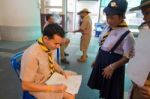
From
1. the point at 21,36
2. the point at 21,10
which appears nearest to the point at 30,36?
the point at 21,36

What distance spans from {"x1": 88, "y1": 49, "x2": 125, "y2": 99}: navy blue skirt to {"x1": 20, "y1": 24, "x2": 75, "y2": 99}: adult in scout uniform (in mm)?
587

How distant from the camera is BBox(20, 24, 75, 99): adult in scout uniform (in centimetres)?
120

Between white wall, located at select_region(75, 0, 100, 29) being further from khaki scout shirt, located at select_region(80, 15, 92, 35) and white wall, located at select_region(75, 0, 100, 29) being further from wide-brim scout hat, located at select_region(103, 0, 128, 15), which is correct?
wide-brim scout hat, located at select_region(103, 0, 128, 15)

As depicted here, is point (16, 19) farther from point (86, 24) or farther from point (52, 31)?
point (52, 31)

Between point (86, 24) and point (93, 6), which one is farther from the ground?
point (93, 6)

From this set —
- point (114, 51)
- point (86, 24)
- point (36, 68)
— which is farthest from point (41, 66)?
point (86, 24)

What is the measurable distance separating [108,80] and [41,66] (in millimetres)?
778

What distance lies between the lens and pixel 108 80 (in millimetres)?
1731

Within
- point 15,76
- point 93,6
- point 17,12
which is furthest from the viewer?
point 93,6

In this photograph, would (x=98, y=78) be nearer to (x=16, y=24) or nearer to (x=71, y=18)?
(x=16, y=24)

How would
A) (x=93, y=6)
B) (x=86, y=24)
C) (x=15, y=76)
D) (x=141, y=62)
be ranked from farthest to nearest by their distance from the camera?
1. (x=93, y=6)
2. (x=86, y=24)
3. (x=15, y=76)
4. (x=141, y=62)

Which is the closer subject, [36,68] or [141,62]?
[141,62]

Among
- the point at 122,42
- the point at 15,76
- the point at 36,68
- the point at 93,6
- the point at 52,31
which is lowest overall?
the point at 15,76

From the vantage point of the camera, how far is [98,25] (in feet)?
24.4
